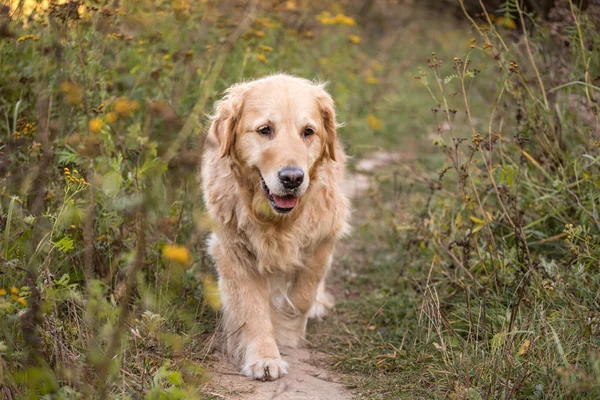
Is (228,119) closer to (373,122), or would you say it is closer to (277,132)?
(277,132)

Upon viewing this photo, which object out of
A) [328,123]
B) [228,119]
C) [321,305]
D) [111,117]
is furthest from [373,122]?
[111,117]

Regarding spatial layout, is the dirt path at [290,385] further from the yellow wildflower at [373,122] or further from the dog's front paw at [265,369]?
the yellow wildflower at [373,122]

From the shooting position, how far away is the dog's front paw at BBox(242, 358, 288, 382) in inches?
128

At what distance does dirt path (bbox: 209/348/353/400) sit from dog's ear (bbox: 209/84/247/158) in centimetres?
113

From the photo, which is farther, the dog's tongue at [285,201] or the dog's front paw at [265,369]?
the dog's tongue at [285,201]

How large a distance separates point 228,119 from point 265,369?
1325 mm

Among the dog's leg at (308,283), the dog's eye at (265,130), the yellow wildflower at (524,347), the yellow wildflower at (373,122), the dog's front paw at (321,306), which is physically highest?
the dog's eye at (265,130)

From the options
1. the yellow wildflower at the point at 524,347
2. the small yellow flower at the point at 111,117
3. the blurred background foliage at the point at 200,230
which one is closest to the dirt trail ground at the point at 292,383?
the blurred background foliage at the point at 200,230

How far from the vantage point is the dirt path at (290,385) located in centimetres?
301

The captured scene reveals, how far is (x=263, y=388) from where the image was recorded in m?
3.14

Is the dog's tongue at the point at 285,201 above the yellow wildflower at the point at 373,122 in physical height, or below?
above

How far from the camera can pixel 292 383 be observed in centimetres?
322

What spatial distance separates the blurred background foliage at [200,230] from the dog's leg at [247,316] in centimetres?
13

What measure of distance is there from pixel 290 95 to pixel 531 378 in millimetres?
1812
